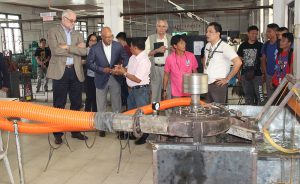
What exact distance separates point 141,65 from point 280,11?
356 cm

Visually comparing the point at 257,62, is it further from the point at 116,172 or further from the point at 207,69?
the point at 116,172

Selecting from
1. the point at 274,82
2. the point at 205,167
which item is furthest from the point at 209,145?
the point at 274,82

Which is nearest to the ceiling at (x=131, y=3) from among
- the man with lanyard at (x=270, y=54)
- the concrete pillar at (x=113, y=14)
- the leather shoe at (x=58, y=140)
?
the concrete pillar at (x=113, y=14)

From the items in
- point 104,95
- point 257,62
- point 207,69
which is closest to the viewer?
point 207,69

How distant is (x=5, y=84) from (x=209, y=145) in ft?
Result: 12.9

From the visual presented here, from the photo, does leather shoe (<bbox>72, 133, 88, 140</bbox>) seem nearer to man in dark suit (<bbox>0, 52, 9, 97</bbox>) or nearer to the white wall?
man in dark suit (<bbox>0, 52, 9, 97</bbox>)

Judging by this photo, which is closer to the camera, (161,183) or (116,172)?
(161,183)

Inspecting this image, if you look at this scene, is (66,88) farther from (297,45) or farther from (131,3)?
(131,3)

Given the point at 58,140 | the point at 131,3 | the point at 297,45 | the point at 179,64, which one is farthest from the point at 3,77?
the point at 131,3

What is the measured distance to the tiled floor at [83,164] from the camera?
3.21m

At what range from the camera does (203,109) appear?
5.31ft

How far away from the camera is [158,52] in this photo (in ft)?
14.9

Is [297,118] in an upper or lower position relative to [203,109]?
lower

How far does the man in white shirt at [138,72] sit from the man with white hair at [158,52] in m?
0.50
